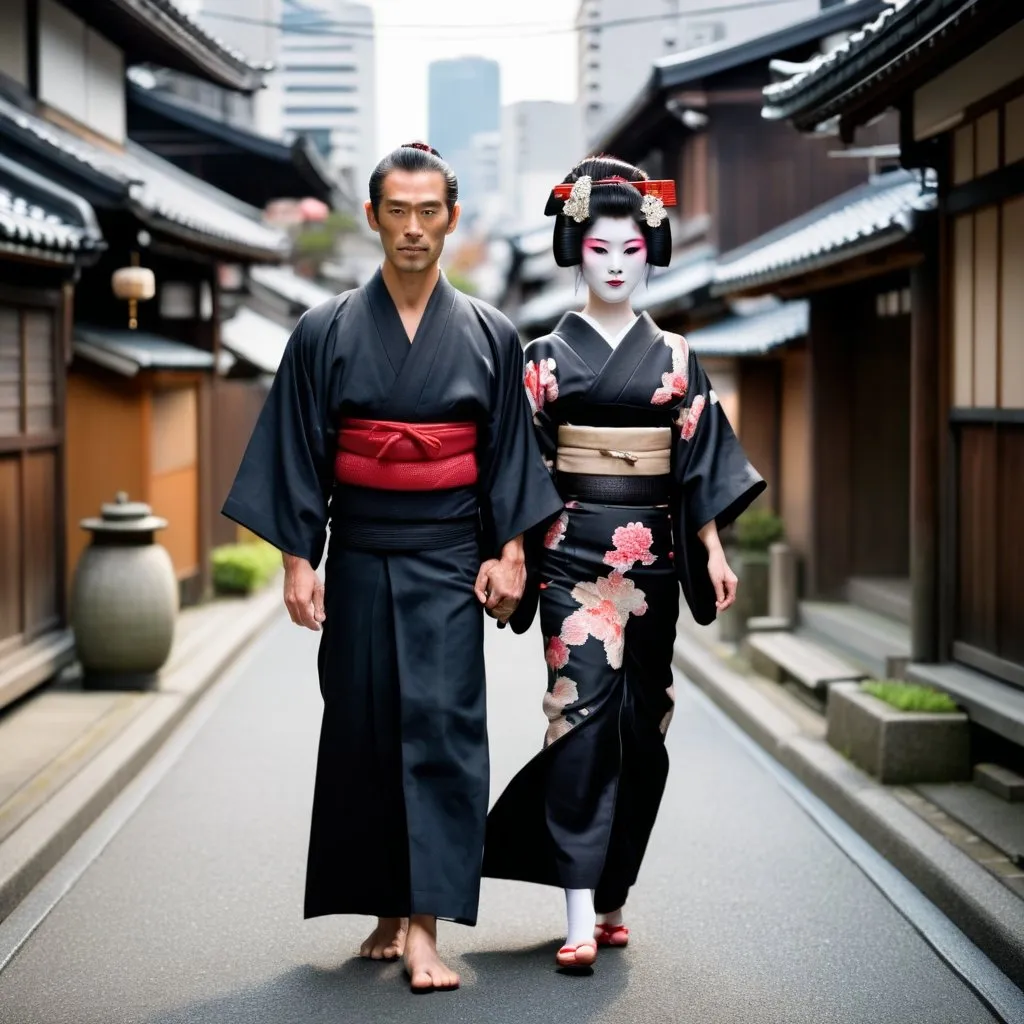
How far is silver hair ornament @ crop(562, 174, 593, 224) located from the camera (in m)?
5.28

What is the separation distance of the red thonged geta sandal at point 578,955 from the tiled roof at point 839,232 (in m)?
5.03

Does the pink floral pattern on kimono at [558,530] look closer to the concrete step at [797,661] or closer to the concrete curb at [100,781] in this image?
the concrete curb at [100,781]

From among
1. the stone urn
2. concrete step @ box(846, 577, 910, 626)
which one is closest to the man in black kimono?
the stone urn

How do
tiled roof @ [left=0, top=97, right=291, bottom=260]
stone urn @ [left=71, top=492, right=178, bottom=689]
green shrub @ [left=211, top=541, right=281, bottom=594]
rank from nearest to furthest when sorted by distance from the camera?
stone urn @ [left=71, top=492, right=178, bottom=689] → tiled roof @ [left=0, top=97, right=291, bottom=260] → green shrub @ [left=211, top=541, right=281, bottom=594]

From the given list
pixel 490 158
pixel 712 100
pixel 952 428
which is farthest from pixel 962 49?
pixel 490 158

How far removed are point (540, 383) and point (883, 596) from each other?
693 cm

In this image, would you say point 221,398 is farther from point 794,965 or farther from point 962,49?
point 794,965

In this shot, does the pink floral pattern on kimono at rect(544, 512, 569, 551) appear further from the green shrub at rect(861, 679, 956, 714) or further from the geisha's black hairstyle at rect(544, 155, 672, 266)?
the green shrub at rect(861, 679, 956, 714)

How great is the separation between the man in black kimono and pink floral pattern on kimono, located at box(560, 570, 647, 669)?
0.84ft

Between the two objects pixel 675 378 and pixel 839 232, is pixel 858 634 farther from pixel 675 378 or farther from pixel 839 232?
pixel 675 378

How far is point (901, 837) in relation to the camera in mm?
6352

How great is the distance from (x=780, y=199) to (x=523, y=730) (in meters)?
11.9

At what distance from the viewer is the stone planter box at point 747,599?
13297mm

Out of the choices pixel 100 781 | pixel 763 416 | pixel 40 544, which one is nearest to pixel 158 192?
pixel 763 416
